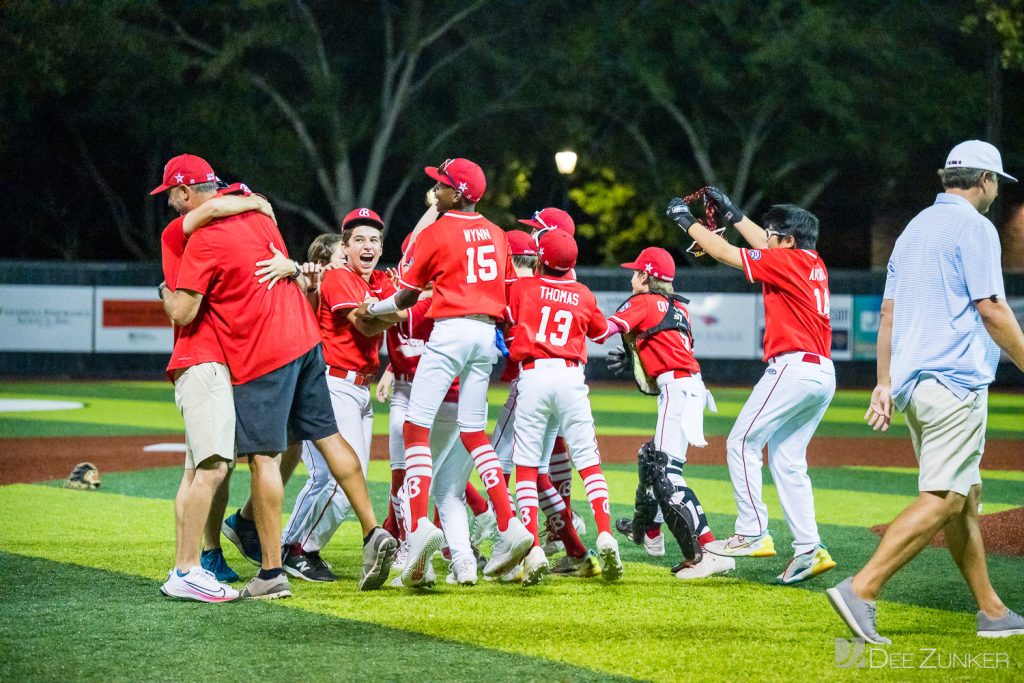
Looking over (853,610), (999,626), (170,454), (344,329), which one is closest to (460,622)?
(853,610)

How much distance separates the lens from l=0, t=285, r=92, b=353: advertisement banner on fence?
26266 millimetres

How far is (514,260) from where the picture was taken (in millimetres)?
7895

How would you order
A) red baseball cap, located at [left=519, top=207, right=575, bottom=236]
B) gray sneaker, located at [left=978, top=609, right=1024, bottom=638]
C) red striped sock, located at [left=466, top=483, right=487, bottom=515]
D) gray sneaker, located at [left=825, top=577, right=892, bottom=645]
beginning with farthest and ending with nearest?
red striped sock, located at [left=466, top=483, right=487, bottom=515] → red baseball cap, located at [left=519, top=207, right=575, bottom=236] → gray sneaker, located at [left=978, top=609, right=1024, bottom=638] → gray sneaker, located at [left=825, top=577, right=892, bottom=645]

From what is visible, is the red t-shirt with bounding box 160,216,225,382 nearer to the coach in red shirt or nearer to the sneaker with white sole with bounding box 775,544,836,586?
the coach in red shirt

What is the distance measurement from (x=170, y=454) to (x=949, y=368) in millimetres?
9914

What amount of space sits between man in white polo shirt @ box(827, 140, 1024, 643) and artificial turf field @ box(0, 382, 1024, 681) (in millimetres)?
332

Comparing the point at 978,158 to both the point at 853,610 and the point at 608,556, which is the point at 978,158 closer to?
the point at 853,610

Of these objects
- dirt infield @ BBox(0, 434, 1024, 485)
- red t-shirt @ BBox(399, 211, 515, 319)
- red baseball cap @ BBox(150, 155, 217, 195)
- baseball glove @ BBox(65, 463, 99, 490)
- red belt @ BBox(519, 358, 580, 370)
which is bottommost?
dirt infield @ BBox(0, 434, 1024, 485)

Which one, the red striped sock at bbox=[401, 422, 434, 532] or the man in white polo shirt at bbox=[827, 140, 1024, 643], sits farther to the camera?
the red striped sock at bbox=[401, 422, 434, 532]

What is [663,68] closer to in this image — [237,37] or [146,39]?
[237,37]

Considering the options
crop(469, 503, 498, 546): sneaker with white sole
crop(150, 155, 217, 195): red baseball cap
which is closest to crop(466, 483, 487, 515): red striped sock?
crop(469, 503, 498, 546): sneaker with white sole

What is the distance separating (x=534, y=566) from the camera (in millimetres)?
6785

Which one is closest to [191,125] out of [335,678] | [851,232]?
[851,232]

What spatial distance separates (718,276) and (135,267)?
42.5 ft
